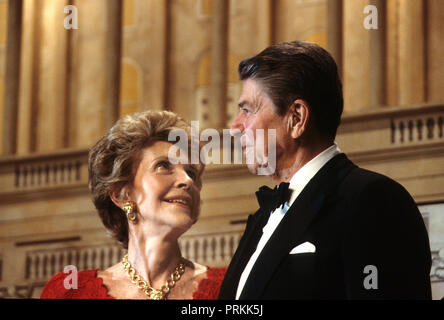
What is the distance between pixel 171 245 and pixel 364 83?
7.73m

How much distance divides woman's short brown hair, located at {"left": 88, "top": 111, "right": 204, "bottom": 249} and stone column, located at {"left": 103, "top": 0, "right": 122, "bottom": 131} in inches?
330

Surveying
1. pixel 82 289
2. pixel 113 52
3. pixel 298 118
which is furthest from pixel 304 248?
pixel 113 52

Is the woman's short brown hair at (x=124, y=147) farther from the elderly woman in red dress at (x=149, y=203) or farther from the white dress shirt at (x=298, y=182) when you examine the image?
the white dress shirt at (x=298, y=182)

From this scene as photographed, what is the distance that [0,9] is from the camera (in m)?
13.2

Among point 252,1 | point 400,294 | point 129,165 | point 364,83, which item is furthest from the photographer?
point 252,1

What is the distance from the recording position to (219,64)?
11.9 m

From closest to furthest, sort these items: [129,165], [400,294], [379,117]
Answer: [400,294] < [129,165] < [379,117]

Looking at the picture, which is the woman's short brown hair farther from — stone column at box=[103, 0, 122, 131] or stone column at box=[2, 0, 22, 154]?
stone column at box=[103, 0, 122, 131]

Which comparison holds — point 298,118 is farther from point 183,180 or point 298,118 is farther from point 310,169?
point 183,180

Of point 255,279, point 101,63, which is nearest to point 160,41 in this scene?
point 101,63

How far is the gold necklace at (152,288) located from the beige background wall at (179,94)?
3.33 m

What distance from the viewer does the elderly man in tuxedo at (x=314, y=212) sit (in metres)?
2.72

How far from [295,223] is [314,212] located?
68mm
